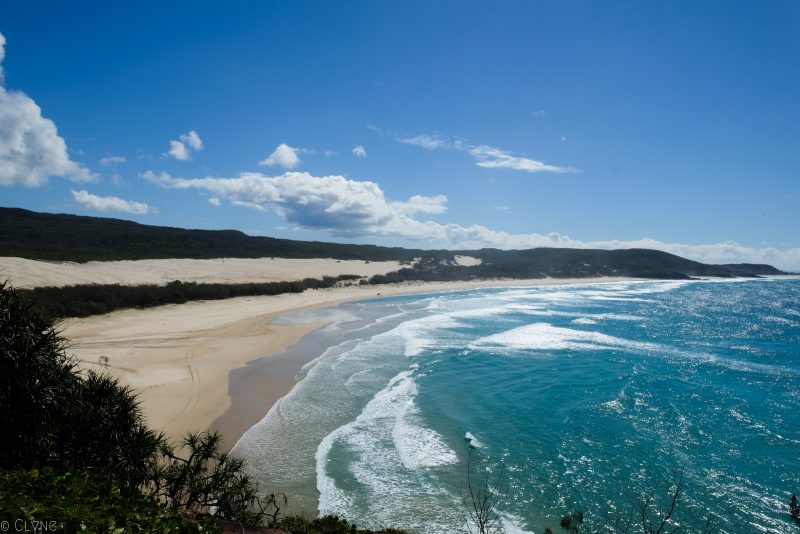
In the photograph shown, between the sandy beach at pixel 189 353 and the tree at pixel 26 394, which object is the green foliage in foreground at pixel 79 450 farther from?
the sandy beach at pixel 189 353

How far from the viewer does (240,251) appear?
254 feet

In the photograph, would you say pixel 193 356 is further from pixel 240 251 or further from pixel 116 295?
pixel 240 251

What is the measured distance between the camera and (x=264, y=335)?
26.9m

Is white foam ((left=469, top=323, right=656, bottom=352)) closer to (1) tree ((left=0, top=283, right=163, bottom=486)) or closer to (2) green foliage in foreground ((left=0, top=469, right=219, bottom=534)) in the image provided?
(1) tree ((left=0, top=283, right=163, bottom=486))

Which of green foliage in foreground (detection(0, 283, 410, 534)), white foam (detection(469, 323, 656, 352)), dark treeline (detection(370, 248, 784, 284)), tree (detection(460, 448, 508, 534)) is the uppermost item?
dark treeline (detection(370, 248, 784, 284))

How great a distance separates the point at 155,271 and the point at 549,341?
3989 cm

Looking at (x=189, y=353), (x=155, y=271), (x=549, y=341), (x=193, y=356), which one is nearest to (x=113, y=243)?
(x=155, y=271)

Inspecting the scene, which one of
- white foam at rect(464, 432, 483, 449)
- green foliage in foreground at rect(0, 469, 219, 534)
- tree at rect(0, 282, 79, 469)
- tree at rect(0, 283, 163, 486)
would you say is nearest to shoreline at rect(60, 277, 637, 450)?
tree at rect(0, 283, 163, 486)

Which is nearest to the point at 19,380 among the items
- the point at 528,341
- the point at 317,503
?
the point at 317,503

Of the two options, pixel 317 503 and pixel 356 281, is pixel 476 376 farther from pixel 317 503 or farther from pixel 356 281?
pixel 356 281

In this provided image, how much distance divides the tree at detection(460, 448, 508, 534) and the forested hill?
47.5m

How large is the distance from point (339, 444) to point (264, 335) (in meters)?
16.0

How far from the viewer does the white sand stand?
31.8m

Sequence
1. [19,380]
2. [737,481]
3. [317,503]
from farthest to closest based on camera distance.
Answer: [737,481], [317,503], [19,380]
